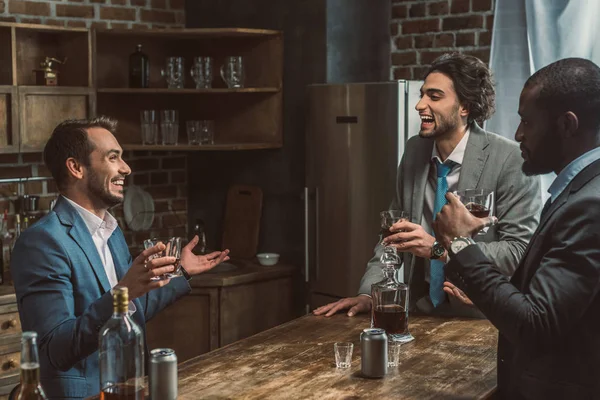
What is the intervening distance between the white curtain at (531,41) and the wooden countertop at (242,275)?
1.37 meters

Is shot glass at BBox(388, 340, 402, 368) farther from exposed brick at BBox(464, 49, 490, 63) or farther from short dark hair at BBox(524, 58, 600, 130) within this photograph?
exposed brick at BBox(464, 49, 490, 63)

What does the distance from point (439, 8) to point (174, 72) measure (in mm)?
1496

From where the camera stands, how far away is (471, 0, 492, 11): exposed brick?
4664mm

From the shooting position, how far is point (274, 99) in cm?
502

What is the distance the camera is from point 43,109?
177 inches

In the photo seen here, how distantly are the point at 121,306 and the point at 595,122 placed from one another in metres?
1.20

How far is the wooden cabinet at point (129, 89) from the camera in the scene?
14.5ft

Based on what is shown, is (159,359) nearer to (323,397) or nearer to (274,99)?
(323,397)

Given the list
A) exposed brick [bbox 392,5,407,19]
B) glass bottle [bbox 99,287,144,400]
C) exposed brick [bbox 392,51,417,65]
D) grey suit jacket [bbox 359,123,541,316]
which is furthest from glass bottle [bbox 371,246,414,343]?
exposed brick [bbox 392,5,407,19]

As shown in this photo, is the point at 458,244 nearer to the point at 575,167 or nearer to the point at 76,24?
the point at 575,167

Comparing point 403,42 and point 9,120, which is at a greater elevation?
point 403,42

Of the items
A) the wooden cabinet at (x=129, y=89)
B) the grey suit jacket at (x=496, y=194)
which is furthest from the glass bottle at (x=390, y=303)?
the wooden cabinet at (x=129, y=89)

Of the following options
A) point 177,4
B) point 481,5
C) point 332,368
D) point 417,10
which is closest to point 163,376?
point 332,368

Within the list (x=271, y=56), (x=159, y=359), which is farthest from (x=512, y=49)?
(x=159, y=359)
